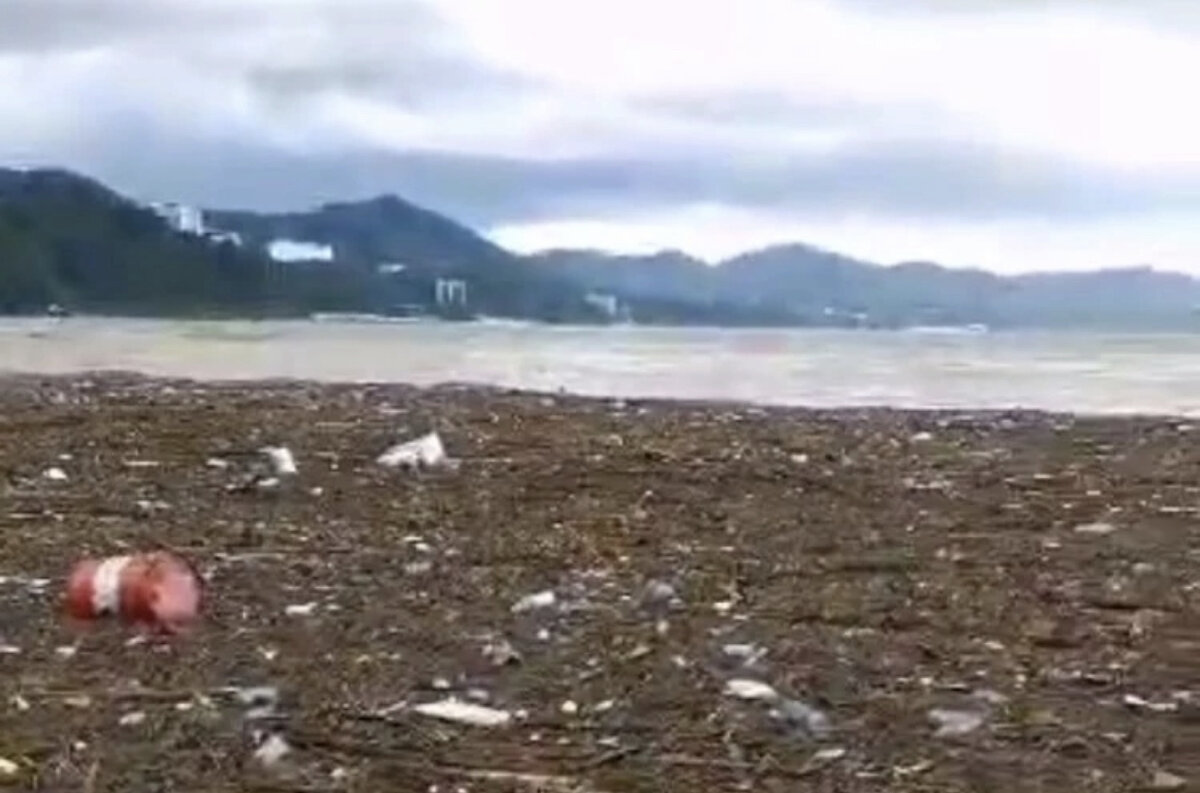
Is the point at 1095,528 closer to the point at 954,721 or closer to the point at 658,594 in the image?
the point at 658,594

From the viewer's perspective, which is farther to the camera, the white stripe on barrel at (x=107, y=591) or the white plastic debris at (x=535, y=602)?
the white plastic debris at (x=535, y=602)

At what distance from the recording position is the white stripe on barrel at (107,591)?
7.45m

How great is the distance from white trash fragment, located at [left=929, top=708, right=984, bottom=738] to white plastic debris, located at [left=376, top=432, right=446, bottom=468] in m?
6.30

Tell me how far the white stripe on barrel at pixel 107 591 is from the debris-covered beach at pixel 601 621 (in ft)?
0.57

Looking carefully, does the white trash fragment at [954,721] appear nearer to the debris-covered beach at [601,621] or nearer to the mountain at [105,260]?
the debris-covered beach at [601,621]

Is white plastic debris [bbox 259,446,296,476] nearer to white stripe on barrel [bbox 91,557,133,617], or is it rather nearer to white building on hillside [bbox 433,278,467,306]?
white stripe on barrel [bbox 91,557,133,617]

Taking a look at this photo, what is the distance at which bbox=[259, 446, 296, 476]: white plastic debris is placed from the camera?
11711mm

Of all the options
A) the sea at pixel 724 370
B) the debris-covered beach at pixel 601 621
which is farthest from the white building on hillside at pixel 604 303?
the debris-covered beach at pixel 601 621

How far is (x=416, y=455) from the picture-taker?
12.4m

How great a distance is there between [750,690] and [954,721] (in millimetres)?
626

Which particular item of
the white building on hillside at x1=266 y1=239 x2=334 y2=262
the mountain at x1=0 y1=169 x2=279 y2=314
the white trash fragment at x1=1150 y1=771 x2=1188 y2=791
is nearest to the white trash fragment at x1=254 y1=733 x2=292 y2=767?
the white trash fragment at x1=1150 y1=771 x2=1188 y2=791

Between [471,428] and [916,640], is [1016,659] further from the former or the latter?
[471,428]

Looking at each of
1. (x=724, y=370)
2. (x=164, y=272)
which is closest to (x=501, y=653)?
(x=724, y=370)

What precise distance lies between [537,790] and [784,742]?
31.8 inches
